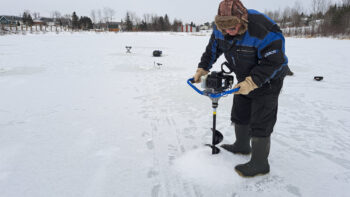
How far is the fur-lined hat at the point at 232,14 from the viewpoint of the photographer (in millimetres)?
1609

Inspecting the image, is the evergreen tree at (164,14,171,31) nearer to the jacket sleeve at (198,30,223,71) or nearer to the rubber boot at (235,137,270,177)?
the jacket sleeve at (198,30,223,71)

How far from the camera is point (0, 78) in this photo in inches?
238

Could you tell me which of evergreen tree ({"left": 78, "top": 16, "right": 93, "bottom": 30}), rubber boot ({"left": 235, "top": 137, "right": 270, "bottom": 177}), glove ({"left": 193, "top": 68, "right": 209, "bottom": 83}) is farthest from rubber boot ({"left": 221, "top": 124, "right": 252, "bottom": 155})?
evergreen tree ({"left": 78, "top": 16, "right": 93, "bottom": 30})

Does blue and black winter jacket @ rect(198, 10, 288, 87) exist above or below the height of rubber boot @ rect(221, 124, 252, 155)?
above

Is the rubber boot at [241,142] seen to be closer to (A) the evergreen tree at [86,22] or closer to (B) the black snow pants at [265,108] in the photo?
(B) the black snow pants at [265,108]

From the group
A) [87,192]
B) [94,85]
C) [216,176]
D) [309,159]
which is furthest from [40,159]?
[94,85]

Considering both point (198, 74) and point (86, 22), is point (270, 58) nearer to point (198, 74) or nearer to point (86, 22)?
point (198, 74)

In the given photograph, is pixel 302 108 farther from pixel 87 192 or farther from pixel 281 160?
pixel 87 192

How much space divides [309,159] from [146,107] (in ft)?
8.91

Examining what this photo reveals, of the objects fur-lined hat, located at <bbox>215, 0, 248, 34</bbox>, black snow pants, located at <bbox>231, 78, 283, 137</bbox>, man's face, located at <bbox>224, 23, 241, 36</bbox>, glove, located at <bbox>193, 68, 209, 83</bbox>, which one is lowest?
black snow pants, located at <bbox>231, 78, 283, 137</bbox>

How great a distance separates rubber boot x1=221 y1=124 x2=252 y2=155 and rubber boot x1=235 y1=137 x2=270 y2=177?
0.97ft

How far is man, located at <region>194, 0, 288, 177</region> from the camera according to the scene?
1.63 meters

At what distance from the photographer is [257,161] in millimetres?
2070

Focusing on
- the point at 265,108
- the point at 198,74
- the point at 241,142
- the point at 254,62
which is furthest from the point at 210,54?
the point at 241,142
